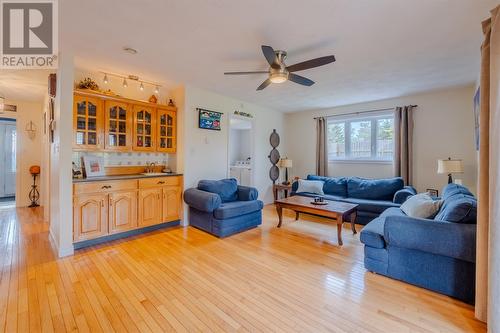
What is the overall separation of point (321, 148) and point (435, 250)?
3.85m

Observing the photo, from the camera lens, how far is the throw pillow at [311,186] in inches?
195

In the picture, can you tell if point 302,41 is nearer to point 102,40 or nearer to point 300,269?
point 102,40

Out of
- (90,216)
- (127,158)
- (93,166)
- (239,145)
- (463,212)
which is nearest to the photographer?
(463,212)

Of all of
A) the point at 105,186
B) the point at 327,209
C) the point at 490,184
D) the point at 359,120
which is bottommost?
the point at 327,209

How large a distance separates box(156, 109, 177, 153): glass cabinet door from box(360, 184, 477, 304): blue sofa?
343 centimetres

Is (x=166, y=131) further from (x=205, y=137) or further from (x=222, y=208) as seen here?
(x=222, y=208)

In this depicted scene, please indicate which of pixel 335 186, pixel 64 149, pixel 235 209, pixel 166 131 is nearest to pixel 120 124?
pixel 166 131

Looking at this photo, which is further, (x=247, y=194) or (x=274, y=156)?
(x=274, y=156)

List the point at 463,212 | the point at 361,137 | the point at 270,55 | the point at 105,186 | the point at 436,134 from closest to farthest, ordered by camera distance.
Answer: the point at 463,212 → the point at 270,55 → the point at 105,186 → the point at 436,134 → the point at 361,137

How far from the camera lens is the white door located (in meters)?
6.12

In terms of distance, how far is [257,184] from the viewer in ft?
19.0

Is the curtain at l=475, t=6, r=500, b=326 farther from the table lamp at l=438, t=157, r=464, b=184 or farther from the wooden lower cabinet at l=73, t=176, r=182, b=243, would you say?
the wooden lower cabinet at l=73, t=176, r=182, b=243

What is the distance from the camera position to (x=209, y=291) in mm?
2154

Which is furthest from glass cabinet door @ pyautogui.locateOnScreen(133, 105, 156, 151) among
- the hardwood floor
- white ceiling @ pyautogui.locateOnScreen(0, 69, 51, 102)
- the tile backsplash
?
the hardwood floor
